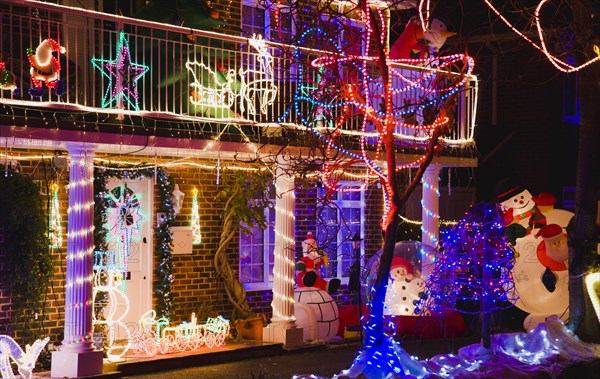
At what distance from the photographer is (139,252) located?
16125 mm

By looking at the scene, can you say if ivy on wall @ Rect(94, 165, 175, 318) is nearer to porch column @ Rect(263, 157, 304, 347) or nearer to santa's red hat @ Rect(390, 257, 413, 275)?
porch column @ Rect(263, 157, 304, 347)

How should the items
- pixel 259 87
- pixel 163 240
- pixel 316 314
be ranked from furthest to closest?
pixel 316 314 → pixel 163 240 → pixel 259 87

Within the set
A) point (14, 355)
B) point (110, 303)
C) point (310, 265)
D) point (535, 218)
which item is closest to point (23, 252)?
point (14, 355)

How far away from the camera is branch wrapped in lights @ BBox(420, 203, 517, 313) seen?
13438 millimetres

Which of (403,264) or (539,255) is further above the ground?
(539,255)

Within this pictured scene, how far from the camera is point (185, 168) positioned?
16.9 metres

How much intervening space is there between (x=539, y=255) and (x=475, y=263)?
5.51 metres

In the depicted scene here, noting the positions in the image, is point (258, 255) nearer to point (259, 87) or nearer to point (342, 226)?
point (342, 226)

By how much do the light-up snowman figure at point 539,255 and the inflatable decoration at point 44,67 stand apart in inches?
350

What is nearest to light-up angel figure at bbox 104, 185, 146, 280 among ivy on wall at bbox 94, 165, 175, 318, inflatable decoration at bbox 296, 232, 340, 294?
ivy on wall at bbox 94, 165, 175, 318

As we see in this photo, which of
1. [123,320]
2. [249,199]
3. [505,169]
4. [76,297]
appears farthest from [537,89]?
[76,297]

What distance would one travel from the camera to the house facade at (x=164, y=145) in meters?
12.9

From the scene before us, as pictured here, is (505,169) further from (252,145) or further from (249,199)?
(252,145)

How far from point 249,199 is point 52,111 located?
5.13m
